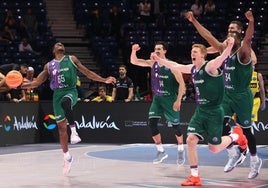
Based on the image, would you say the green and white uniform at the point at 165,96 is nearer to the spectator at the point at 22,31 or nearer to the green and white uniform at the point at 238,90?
the green and white uniform at the point at 238,90

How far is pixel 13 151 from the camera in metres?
13.9

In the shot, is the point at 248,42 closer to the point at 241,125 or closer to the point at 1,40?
the point at 241,125

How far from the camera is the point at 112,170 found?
9.94m

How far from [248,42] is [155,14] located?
1493 centimetres

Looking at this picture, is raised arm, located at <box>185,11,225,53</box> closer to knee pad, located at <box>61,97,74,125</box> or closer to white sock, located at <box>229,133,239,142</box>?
white sock, located at <box>229,133,239,142</box>

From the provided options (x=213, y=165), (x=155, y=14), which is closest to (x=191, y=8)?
(x=155, y=14)

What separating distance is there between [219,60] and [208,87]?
17.8 inches

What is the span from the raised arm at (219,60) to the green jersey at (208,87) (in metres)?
0.08

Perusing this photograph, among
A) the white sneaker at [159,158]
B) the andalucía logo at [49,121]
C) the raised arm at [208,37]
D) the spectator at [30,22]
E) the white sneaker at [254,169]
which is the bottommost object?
the andalucía logo at [49,121]

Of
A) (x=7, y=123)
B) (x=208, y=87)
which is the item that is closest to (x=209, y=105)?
(x=208, y=87)

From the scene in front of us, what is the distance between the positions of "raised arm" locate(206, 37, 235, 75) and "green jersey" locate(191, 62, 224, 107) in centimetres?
8

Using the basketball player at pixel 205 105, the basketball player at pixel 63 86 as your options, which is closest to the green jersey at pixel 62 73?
the basketball player at pixel 63 86

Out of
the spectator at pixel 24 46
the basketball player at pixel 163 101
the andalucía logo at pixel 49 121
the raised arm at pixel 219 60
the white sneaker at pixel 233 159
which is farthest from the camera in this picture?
the spectator at pixel 24 46

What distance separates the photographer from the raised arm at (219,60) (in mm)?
7887
